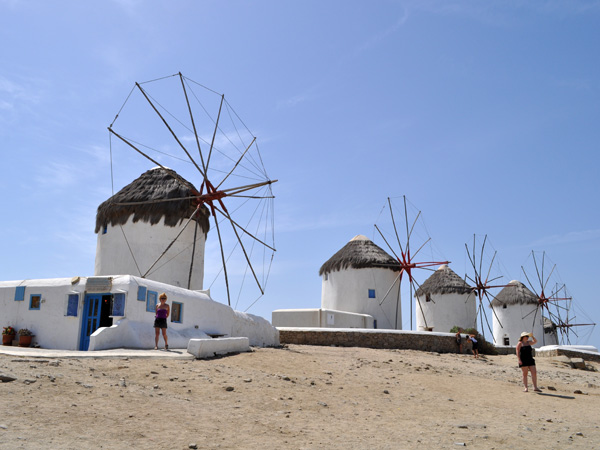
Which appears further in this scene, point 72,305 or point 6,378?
point 72,305

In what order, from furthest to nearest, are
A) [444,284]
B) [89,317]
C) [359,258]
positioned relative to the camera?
[444,284] < [359,258] < [89,317]

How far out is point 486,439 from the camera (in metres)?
6.91

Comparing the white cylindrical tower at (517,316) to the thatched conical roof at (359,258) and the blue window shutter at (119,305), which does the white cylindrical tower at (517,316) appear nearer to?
the thatched conical roof at (359,258)

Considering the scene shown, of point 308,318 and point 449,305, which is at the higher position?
point 449,305

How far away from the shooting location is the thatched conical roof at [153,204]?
21578 millimetres

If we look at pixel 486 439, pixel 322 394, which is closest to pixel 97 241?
pixel 322 394

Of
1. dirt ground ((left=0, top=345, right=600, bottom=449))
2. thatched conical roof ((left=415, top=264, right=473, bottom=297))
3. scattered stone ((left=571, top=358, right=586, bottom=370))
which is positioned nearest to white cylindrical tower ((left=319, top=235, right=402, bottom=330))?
thatched conical roof ((left=415, top=264, right=473, bottom=297))

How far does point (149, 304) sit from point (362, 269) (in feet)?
60.0

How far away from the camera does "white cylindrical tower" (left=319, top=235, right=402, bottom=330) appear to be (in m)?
30.4

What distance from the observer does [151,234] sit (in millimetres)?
21562

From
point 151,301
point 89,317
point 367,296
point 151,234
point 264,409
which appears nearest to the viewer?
point 264,409

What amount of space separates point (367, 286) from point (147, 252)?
44.2 ft

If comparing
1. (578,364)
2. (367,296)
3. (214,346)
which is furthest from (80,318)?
(367,296)

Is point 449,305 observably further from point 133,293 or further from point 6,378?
point 6,378
